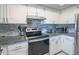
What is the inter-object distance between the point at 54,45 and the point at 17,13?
769 mm

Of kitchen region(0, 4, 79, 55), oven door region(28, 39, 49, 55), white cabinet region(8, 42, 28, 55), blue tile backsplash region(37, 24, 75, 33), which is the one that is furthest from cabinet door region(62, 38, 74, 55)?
white cabinet region(8, 42, 28, 55)

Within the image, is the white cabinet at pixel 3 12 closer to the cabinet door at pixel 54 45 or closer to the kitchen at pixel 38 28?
the kitchen at pixel 38 28

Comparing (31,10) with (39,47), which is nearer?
(31,10)

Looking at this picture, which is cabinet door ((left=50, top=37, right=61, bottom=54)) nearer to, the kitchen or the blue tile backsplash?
the kitchen

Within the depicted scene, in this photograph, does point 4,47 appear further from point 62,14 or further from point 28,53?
point 62,14

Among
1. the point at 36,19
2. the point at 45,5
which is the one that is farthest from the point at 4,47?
the point at 45,5

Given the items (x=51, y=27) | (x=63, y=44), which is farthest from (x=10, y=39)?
(x=63, y=44)

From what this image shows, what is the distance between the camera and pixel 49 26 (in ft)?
4.87

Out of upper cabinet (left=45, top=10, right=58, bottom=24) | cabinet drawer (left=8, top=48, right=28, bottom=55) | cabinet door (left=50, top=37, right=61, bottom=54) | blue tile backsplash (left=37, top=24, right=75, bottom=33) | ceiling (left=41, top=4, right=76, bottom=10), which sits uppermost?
ceiling (left=41, top=4, right=76, bottom=10)

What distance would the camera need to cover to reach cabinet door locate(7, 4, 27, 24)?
139cm

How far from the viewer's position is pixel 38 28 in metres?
1.45

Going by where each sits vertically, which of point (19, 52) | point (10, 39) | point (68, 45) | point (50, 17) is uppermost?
point (50, 17)

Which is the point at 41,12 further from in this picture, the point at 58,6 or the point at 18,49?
the point at 18,49

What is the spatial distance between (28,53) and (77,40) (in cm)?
79
